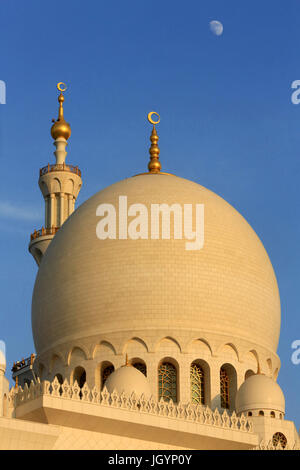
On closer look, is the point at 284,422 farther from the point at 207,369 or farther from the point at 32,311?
the point at 32,311

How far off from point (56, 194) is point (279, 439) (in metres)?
12.3

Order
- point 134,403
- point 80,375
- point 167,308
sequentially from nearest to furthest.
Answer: point 134,403 < point 167,308 < point 80,375

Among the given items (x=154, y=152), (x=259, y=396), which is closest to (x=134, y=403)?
(x=259, y=396)

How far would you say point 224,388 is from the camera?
28688mm

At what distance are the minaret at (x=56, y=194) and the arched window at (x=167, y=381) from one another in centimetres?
739

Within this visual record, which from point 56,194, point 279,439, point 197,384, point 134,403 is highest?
point 56,194

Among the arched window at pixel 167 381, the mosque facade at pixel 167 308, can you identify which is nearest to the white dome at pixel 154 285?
the mosque facade at pixel 167 308

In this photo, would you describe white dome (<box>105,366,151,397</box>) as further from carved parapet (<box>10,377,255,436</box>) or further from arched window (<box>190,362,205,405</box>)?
arched window (<box>190,362,205,405</box>)

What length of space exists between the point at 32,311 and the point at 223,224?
6158 mm

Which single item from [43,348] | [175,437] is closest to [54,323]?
[43,348]

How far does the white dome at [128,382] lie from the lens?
26.0 meters

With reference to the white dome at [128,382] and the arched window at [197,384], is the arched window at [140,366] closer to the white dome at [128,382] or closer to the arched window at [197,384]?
the arched window at [197,384]

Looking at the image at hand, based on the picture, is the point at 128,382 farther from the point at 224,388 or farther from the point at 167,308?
the point at 224,388

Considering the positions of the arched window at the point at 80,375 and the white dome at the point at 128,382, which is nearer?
the white dome at the point at 128,382
